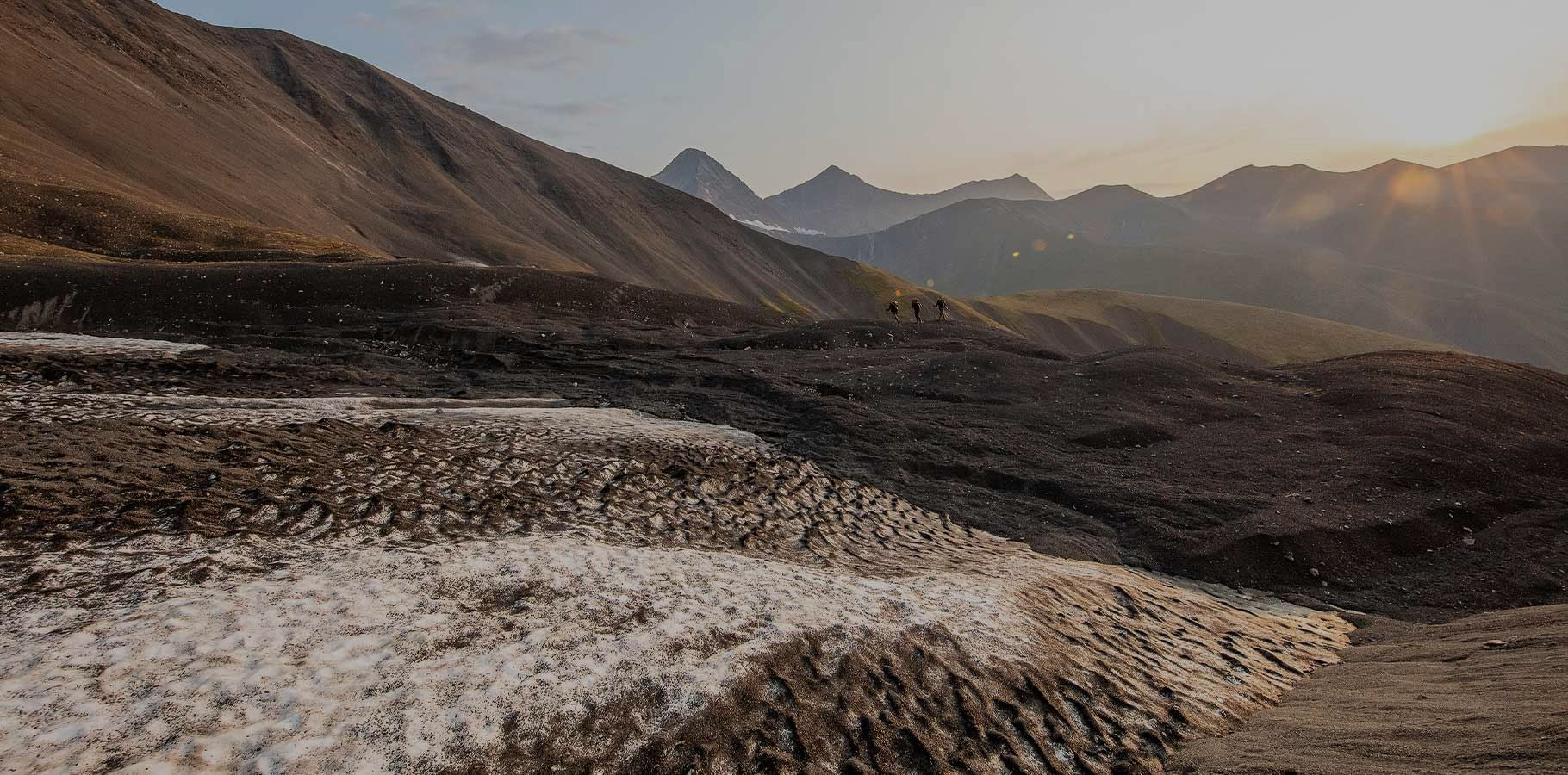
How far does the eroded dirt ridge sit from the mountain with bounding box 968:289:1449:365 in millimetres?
113879

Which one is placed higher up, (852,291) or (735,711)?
(852,291)

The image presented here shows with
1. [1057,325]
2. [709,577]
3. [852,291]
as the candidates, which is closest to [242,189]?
[709,577]

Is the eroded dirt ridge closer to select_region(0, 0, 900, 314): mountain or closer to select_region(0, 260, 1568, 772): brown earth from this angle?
select_region(0, 260, 1568, 772): brown earth

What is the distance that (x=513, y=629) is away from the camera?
8203mm

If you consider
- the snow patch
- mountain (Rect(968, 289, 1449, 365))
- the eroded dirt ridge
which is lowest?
the eroded dirt ridge

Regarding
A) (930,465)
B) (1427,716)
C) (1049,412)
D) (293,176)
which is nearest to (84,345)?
(930,465)

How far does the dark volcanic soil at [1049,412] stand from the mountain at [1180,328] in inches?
3546

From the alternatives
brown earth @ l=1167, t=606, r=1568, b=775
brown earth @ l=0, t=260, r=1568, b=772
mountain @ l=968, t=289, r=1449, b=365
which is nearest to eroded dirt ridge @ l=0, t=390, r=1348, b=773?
brown earth @ l=0, t=260, r=1568, b=772

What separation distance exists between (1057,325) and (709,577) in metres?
137

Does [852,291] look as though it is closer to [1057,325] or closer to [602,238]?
[1057,325]

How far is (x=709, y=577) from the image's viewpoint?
1020cm

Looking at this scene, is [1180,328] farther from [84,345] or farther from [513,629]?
[513,629]

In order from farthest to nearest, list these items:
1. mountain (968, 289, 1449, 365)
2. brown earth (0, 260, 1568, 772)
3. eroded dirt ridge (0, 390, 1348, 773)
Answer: mountain (968, 289, 1449, 365), brown earth (0, 260, 1568, 772), eroded dirt ridge (0, 390, 1348, 773)

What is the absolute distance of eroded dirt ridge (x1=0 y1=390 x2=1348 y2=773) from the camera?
641cm
